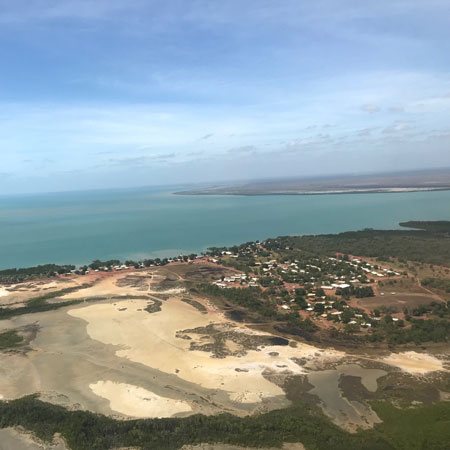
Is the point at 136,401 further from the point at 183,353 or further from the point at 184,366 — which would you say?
the point at 183,353

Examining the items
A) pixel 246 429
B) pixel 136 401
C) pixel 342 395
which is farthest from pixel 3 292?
pixel 342 395

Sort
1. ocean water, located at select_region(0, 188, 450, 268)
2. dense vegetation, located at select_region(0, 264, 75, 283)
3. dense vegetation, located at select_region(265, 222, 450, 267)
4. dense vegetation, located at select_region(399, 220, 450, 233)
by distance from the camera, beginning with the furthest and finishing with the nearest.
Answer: dense vegetation, located at select_region(399, 220, 450, 233)
ocean water, located at select_region(0, 188, 450, 268)
dense vegetation, located at select_region(265, 222, 450, 267)
dense vegetation, located at select_region(0, 264, 75, 283)

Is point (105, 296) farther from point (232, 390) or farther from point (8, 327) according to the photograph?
point (232, 390)

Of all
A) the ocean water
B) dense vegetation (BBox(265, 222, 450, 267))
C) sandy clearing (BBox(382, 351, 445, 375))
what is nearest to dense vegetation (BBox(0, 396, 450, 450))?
sandy clearing (BBox(382, 351, 445, 375))

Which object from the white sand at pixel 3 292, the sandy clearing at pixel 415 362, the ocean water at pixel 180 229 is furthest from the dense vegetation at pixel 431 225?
the white sand at pixel 3 292

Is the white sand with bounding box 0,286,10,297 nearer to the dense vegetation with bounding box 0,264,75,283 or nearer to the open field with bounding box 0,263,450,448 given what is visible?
the dense vegetation with bounding box 0,264,75,283

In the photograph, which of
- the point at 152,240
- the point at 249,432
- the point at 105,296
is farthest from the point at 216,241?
the point at 249,432
